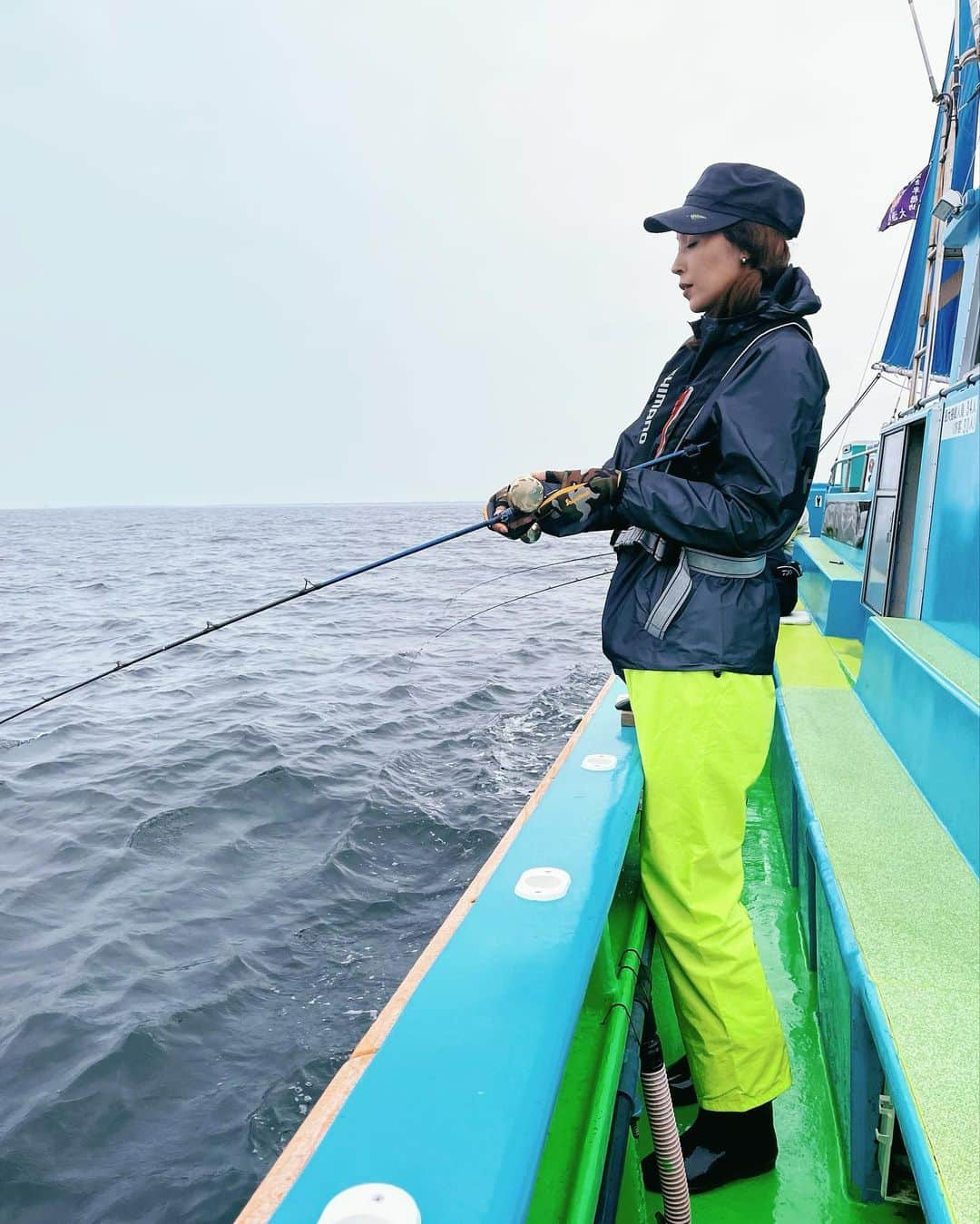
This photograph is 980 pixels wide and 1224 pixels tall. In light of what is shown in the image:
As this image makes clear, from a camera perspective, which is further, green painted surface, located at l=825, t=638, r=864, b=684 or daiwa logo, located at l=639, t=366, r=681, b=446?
green painted surface, located at l=825, t=638, r=864, b=684

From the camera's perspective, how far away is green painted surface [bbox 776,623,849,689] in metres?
4.05

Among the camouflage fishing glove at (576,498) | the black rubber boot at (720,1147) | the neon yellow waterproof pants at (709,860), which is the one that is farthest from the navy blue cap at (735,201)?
the black rubber boot at (720,1147)

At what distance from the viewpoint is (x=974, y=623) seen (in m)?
2.83

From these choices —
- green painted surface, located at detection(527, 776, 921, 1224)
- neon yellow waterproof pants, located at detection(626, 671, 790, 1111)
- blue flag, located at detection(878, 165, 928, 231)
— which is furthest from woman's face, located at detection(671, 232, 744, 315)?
blue flag, located at detection(878, 165, 928, 231)

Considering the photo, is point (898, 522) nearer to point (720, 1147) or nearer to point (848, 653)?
point (848, 653)

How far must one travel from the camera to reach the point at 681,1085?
219 cm

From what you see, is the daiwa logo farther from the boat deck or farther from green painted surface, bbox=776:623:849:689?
green painted surface, bbox=776:623:849:689

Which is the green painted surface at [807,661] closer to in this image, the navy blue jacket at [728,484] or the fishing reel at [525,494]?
the navy blue jacket at [728,484]

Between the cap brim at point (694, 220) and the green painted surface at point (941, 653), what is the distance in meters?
1.35

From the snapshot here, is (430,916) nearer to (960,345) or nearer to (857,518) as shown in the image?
(960,345)

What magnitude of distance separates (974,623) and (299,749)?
19.4ft

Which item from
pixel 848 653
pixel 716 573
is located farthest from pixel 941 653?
pixel 848 653

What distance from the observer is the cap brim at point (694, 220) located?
1.70 metres

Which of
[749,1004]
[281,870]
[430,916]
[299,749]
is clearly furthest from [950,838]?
[299,749]
